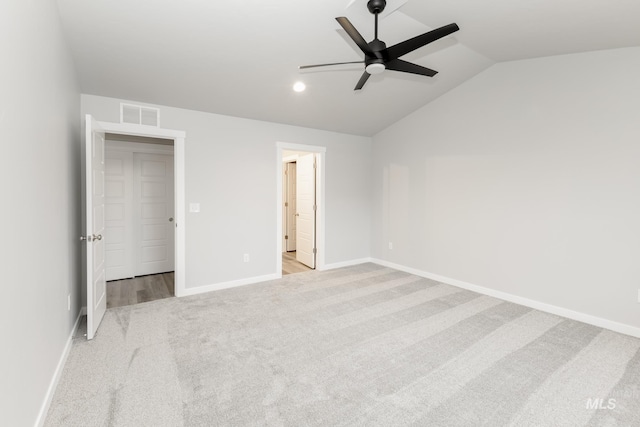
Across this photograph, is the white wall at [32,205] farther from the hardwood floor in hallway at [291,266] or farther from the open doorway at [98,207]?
the hardwood floor in hallway at [291,266]

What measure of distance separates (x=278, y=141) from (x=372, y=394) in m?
3.67

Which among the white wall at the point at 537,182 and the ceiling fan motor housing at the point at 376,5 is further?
the white wall at the point at 537,182

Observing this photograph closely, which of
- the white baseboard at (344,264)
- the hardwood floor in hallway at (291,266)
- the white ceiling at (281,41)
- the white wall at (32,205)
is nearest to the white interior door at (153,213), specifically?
the white ceiling at (281,41)

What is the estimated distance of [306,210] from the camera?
18.6ft

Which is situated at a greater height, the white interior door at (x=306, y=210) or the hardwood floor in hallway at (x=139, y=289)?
the white interior door at (x=306, y=210)

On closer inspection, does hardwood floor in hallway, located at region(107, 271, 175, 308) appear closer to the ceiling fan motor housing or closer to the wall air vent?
the wall air vent

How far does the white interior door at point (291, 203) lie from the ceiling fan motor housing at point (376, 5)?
4882 mm

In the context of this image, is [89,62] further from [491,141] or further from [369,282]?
[491,141]

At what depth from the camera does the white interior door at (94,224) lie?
2.70m

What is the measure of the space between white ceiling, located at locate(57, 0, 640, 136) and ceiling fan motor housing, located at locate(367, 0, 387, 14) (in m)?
0.07

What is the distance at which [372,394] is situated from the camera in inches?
80.3

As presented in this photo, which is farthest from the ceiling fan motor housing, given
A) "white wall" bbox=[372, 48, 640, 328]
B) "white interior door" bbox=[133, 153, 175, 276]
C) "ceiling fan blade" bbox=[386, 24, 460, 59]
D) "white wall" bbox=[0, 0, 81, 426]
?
"white interior door" bbox=[133, 153, 175, 276]

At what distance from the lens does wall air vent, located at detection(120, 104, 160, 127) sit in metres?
3.55

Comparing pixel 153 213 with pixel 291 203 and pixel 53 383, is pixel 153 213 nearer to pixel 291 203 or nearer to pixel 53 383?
pixel 291 203
